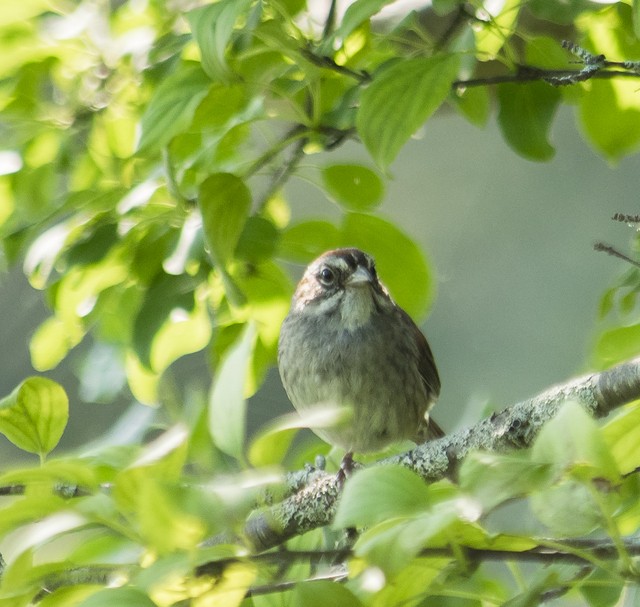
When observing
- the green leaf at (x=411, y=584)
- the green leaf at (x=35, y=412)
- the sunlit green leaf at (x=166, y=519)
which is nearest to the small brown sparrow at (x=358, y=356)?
the green leaf at (x=35, y=412)

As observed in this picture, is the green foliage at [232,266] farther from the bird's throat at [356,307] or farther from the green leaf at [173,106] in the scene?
the bird's throat at [356,307]

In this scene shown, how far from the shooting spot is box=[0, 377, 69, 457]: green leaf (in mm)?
954

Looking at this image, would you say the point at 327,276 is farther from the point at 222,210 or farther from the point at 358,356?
the point at 222,210

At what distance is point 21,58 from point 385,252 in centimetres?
66

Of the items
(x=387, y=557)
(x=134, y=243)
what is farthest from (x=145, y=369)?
(x=387, y=557)

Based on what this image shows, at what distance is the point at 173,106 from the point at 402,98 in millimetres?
295

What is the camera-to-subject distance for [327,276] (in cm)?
243

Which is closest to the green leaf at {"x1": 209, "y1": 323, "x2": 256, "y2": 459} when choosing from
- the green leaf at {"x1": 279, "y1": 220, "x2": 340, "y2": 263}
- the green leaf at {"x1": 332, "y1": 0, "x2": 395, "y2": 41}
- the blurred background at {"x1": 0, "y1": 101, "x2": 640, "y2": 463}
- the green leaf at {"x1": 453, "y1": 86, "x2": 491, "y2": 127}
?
the green leaf at {"x1": 332, "y1": 0, "x2": 395, "y2": 41}

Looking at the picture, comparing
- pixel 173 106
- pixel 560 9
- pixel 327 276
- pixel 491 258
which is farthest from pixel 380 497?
pixel 491 258

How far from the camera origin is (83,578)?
887mm

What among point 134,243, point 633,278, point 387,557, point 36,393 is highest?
point 134,243

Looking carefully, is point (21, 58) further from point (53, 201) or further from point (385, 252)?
point (385, 252)

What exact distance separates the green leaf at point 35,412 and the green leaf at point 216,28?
1.33 ft

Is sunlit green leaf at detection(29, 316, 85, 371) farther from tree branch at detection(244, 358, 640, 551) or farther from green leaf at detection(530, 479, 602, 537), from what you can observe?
green leaf at detection(530, 479, 602, 537)
